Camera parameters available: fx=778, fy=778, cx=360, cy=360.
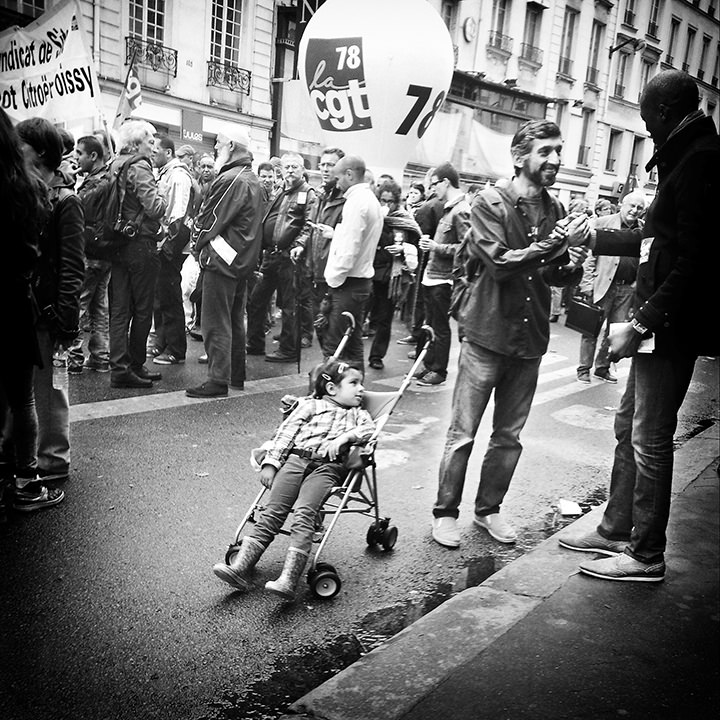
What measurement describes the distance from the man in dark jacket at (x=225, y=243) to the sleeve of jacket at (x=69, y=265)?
7.46 feet

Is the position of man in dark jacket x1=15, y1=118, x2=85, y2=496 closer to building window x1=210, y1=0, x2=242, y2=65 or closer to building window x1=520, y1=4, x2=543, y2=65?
building window x1=210, y1=0, x2=242, y2=65

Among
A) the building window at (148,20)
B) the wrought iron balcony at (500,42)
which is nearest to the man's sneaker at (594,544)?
the building window at (148,20)

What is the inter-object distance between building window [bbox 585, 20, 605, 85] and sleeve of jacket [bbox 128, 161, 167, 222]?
11.6m

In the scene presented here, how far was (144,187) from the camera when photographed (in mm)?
6566

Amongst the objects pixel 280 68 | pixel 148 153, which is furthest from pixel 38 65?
pixel 280 68

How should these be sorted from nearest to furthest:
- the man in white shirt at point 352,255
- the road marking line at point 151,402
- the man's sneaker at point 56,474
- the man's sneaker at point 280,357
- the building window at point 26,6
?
1. the man's sneaker at point 56,474
2. the road marking line at point 151,402
3. the man in white shirt at point 352,255
4. the man's sneaker at point 280,357
5. the building window at point 26,6

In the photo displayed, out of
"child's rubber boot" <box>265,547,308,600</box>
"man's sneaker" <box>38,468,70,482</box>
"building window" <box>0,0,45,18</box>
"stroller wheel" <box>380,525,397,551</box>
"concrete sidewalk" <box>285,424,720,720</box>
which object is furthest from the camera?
"building window" <box>0,0,45,18</box>

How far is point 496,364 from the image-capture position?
4.14 meters

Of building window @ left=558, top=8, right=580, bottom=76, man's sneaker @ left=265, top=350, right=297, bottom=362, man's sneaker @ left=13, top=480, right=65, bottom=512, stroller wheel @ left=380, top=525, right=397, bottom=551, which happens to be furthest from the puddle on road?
building window @ left=558, top=8, right=580, bottom=76

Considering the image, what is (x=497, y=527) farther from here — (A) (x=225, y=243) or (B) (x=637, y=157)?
(B) (x=637, y=157)

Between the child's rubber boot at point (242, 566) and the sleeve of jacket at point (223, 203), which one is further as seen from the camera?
the sleeve of jacket at point (223, 203)

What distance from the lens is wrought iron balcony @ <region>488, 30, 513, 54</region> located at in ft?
80.9

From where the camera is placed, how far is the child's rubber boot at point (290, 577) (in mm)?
3266

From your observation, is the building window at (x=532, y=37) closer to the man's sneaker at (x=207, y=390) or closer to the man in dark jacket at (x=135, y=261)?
the man in dark jacket at (x=135, y=261)
